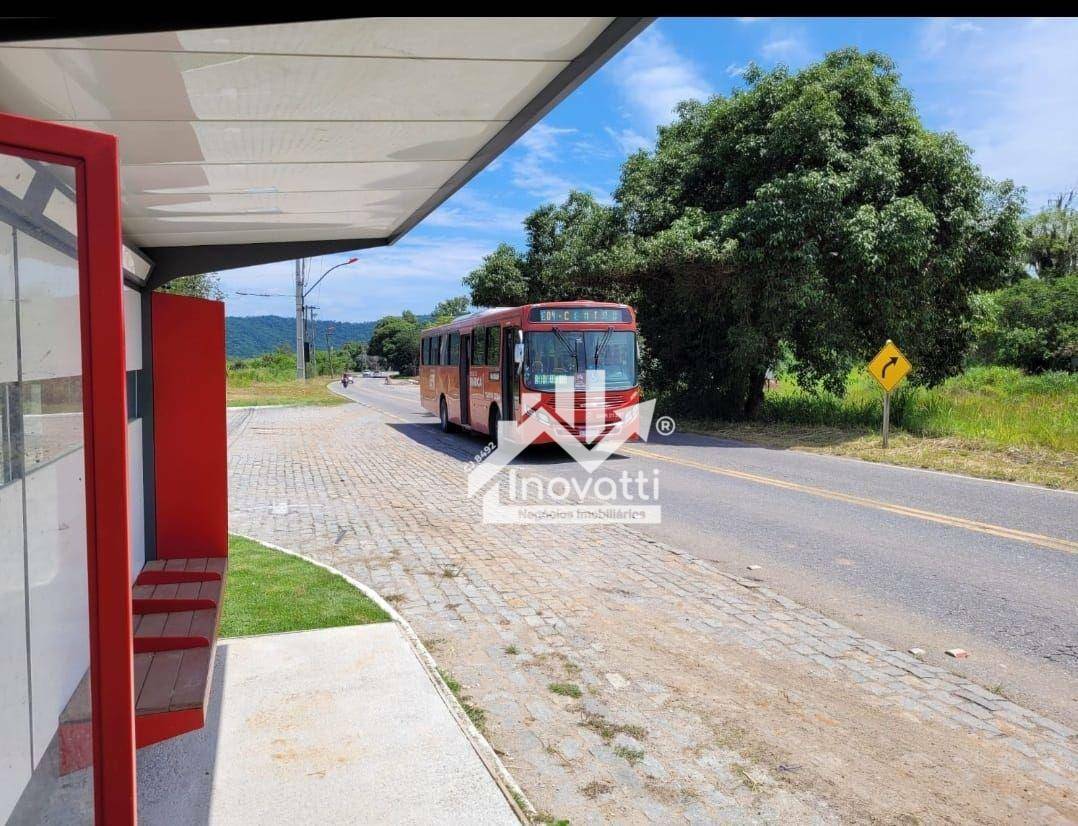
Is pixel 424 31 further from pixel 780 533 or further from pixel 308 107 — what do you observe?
pixel 780 533

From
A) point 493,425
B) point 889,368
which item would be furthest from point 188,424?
point 889,368

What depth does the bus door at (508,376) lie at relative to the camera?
15887 mm

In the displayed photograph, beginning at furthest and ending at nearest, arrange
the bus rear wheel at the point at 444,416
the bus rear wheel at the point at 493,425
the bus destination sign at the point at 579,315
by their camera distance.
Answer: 1. the bus rear wheel at the point at 444,416
2. the bus rear wheel at the point at 493,425
3. the bus destination sign at the point at 579,315

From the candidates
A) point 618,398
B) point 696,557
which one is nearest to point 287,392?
point 618,398

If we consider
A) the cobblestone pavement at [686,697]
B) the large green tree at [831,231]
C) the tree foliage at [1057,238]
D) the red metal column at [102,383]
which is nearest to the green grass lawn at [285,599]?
the cobblestone pavement at [686,697]

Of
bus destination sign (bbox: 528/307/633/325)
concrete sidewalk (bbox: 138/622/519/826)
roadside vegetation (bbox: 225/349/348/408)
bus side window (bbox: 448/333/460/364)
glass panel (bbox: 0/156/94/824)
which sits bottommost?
concrete sidewalk (bbox: 138/622/519/826)

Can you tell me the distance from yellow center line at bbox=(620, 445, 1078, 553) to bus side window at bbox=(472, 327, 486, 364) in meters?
5.01

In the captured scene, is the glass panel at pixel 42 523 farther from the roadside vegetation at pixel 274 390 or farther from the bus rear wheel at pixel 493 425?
the roadside vegetation at pixel 274 390

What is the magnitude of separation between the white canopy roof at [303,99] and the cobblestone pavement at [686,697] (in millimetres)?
3035

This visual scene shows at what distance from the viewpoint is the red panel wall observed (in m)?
5.86

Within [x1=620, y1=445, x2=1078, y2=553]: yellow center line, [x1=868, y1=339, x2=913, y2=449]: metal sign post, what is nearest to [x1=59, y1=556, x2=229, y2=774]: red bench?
[x1=620, y1=445, x2=1078, y2=553]: yellow center line

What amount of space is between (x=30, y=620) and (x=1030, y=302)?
4678cm

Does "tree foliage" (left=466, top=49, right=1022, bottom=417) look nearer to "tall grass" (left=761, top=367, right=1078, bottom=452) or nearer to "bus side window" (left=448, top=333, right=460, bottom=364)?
"tall grass" (left=761, top=367, right=1078, bottom=452)

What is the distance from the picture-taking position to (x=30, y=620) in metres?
2.69
